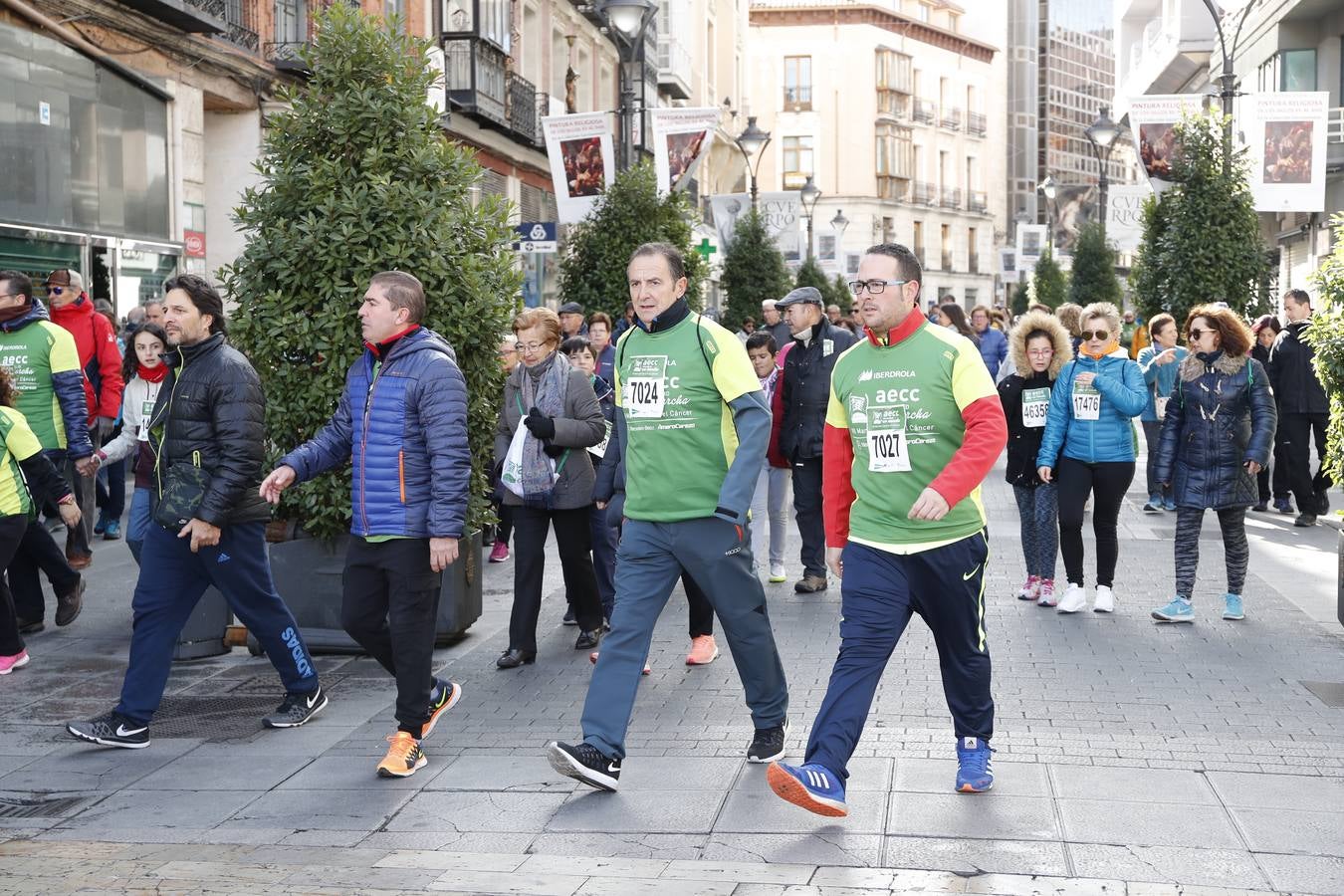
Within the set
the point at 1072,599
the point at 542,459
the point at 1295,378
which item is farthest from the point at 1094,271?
the point at 542,459

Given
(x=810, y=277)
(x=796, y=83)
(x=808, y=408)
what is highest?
(x=796, y=83)

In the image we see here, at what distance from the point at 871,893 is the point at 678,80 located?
40710 mm

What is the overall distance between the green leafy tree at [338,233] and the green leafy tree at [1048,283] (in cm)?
5275

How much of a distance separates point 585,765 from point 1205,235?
15.0 metres

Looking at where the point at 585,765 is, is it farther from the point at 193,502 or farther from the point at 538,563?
the point at 538,563

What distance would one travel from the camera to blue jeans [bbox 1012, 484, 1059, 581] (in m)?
10.1

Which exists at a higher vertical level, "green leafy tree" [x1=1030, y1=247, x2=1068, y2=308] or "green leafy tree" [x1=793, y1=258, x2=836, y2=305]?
"green leafy tree" [x1=1030, y1=247, x2=1068, y2=308]

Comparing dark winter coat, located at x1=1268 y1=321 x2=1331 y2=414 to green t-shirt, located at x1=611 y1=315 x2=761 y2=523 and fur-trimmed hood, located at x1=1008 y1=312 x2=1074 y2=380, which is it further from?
green t-shirt, located at x1=611 y1=315 x2=761 y2=523

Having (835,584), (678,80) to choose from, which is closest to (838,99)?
(678,80)

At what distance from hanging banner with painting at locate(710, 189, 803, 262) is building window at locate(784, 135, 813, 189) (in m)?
39.3

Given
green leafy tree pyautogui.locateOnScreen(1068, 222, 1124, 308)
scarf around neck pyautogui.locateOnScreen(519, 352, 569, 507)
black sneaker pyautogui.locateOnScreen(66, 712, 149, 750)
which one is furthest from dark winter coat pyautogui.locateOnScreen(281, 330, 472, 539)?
green leafy tree pyautogui.locateOnScreen(1068, 222, 1124, 308)

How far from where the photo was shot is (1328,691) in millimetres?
7543

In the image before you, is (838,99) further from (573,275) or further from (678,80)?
(573,275)

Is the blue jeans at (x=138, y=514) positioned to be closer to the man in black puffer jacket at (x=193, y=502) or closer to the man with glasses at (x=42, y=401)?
the man with glasses at (x=42, y=401)
